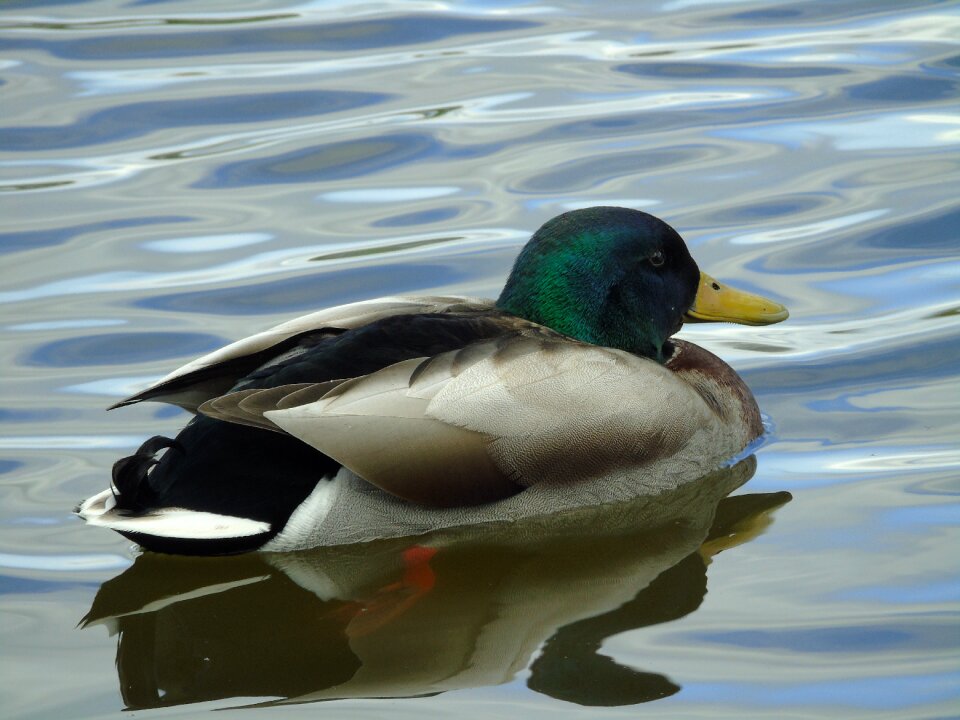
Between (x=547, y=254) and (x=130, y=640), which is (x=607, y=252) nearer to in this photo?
(x=547, y=254)

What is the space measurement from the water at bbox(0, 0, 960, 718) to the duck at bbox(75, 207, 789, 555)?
18cm

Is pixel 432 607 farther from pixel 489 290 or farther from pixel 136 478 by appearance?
pixel 489 290

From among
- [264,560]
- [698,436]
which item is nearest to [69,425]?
[264,560]

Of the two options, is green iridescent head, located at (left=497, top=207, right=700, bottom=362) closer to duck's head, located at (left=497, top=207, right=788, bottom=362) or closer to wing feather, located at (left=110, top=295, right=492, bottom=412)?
duck's head, located at (left=497, top=207, right=788, bottom=362)

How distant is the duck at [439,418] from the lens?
14.6ft

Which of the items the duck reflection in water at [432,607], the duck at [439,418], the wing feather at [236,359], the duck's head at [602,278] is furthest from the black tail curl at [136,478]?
the duck's head at [602,278]

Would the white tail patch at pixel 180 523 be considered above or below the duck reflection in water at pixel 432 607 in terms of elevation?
above

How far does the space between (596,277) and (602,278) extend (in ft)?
0.07

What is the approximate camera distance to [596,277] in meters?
5.25

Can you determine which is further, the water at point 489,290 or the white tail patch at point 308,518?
the white tail patch at point 308,518

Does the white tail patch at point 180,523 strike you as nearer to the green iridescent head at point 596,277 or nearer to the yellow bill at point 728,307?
the green iridescent head at point 596,277

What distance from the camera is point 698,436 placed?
204 inches

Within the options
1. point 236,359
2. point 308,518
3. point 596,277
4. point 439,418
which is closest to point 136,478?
point 308,518

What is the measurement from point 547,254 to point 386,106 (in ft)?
15.1
